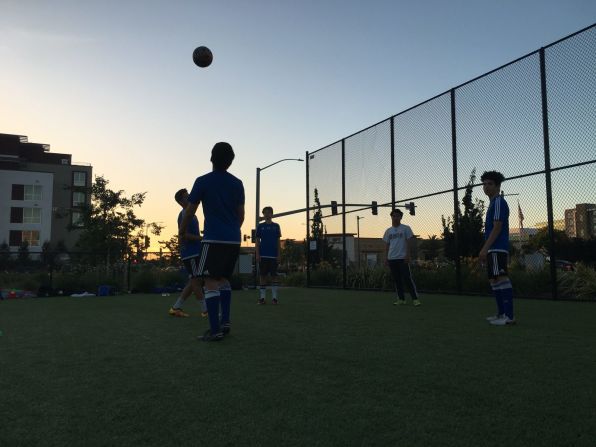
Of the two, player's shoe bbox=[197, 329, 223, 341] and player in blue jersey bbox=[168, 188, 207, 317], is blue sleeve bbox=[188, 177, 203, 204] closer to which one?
player's shoe bbox=[197, 329, 223, 341]

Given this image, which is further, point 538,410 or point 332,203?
point 332,203

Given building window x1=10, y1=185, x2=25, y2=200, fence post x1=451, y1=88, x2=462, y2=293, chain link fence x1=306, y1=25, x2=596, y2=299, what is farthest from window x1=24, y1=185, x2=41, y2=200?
fence post x1=451, y1=88, x2=462, y2=293

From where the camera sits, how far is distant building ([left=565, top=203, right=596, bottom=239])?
9.10 meters

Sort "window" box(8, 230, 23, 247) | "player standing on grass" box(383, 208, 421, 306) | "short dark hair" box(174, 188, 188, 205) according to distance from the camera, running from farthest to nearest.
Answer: "window" box(8, 230, 23, 247) → "player standing on grass" box(383, 208, 421, 306) → "short dark hair" box(174, 188, 188, 205)

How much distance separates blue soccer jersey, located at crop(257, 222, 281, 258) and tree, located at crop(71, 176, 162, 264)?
18.3m

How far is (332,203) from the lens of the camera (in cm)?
1569

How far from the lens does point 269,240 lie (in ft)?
29.6

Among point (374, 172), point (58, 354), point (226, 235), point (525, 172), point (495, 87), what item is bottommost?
point (58, 354)

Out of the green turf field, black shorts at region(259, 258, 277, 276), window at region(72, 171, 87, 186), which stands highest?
window at region(72, 171, 87, 186)

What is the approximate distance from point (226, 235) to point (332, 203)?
11359 mm

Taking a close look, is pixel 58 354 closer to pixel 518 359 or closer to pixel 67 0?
pixel 518 359

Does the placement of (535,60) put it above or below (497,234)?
above

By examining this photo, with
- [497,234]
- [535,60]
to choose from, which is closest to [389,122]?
[535,60]

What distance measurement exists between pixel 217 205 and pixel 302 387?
2.39m
